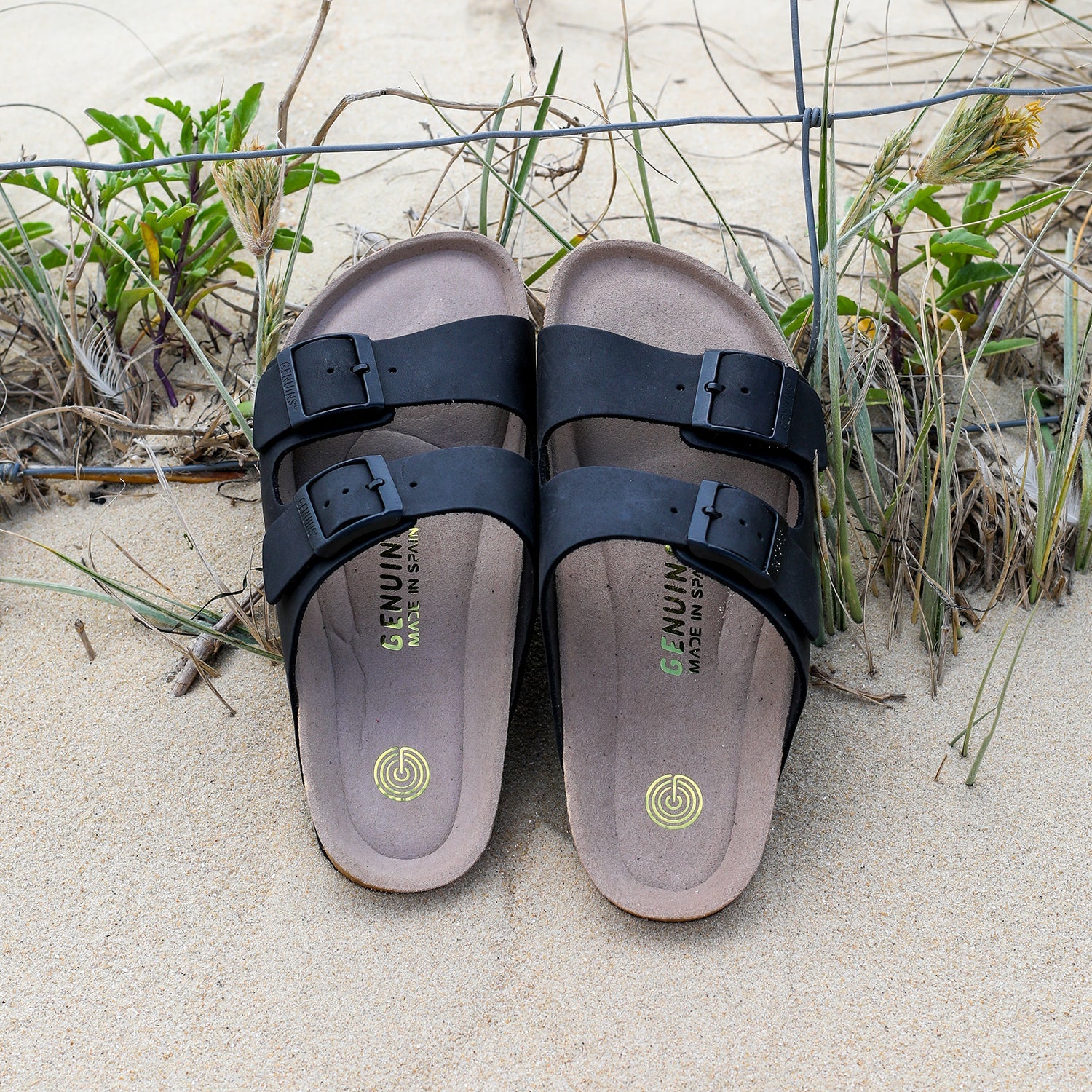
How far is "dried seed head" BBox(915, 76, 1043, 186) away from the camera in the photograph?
107cm

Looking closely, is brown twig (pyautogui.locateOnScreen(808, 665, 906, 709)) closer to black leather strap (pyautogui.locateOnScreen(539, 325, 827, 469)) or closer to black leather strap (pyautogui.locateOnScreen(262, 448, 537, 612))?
black leather strap (pyautogui.locateOnScreen(539, 325, 827, 469))

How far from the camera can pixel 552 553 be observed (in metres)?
1.13

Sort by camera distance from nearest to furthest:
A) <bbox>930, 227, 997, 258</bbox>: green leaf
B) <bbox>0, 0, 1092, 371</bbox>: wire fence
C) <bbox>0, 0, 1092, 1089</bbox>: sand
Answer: <bbox>0, 0, 1092, 1089</bbox>: sand < <bbox>0, 0, 1092, 371</bbox>: wire fence < <bbox>930, 227, 997, 258</bbox>: green leaf

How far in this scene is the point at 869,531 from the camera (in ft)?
4.51

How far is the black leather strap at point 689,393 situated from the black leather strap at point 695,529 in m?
0.12

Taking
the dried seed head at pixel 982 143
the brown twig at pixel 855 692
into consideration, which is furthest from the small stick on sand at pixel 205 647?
the dried seed head at pixel 982 143

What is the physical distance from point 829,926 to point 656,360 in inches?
28.4

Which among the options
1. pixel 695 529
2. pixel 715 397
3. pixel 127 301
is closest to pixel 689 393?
pixel 715 397

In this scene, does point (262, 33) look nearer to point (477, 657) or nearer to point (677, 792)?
point (477, 657)

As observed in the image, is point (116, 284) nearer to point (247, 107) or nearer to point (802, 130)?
point (247, 107)

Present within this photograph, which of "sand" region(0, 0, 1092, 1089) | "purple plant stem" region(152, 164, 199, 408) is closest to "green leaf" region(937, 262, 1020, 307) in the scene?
"sand" region(0, 0, 1092, 1089)

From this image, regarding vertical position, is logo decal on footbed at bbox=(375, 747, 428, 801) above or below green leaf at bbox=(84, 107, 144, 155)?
below


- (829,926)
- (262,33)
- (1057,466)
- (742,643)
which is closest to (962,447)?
(1057,466)

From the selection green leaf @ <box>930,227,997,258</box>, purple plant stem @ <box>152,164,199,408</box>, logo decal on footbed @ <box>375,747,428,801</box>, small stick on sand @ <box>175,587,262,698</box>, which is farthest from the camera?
purple plant stem @ <box>152,164,199,408</box>
